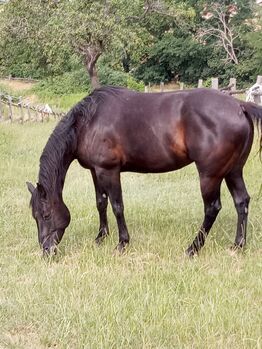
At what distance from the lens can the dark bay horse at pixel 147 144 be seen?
171 inches

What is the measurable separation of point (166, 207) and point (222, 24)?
3529 centimetres

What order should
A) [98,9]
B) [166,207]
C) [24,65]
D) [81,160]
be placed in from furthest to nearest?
1. [24,65]
2. [98,9]
3. [166,207]
4. [81,160]

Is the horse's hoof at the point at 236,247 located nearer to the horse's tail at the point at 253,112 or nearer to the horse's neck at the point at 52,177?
the horse's tail at the point at 253,112

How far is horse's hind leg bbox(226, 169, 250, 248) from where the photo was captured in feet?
15.1

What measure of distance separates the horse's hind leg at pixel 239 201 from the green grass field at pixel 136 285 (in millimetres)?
152

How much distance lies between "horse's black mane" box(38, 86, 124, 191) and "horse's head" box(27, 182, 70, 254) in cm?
10

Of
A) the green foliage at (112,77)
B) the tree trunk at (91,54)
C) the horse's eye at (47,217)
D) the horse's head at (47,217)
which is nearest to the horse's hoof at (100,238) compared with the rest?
the horse's head at (47,217)

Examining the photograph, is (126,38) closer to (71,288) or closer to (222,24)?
(222,24)

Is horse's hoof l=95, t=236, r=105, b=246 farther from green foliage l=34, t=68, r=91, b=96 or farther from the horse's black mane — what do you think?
green foliage l=34, t=68, r=91, b=96

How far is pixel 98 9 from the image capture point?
2309 cm

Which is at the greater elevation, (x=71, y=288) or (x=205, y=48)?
(x=71, y=288)

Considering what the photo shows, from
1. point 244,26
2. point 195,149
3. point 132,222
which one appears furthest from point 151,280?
point 244,26

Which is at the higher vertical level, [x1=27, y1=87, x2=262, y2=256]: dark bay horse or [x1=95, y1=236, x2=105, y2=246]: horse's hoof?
[x1=27, y1=87, x2=262, y2=256]: dark bay horse

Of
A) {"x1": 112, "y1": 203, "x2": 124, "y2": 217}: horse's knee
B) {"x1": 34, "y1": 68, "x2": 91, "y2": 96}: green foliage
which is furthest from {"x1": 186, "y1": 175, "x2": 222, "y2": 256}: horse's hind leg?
{"x1": 34, "y1": 68, "x2": 91, "y2": 96}: green foliage
